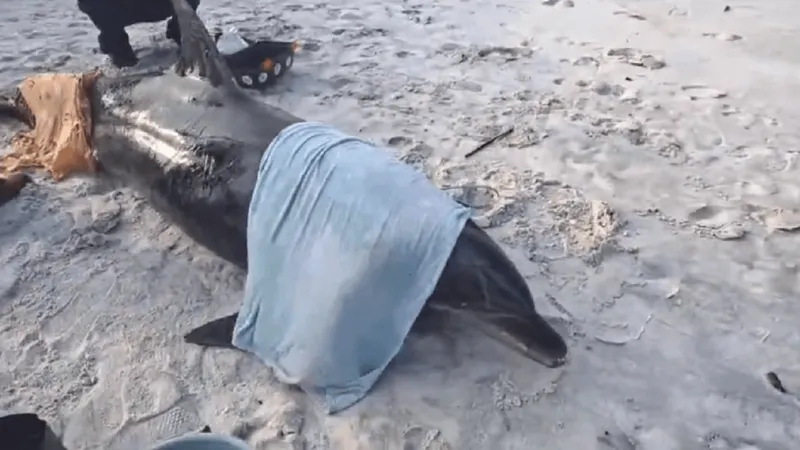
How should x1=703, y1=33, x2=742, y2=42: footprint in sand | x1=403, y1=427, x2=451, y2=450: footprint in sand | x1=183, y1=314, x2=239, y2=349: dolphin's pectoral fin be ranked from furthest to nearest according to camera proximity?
x1=703, y1=33, x2=742, y2=42: footprint in sand < x1=183, y1=314, x2=239, y2=349: dolphin's pectoral fin < x1=403, y1=427, x2=451, y2=450: footprint in sand

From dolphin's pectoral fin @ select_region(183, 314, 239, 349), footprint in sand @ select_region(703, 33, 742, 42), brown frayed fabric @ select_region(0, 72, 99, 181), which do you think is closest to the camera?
dolphin's pectoral fin @ select_region(183, 314, 239, 349)

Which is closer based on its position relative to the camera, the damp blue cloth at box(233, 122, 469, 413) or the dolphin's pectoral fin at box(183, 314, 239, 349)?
the damp blue cloth at box(233, 122, 469, 413)

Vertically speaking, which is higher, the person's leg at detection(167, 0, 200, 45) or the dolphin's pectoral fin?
the dolphin's pectoral fin

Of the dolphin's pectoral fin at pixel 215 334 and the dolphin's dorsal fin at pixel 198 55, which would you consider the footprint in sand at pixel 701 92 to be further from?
the dolphin's pectoral fin at pixel 215 334

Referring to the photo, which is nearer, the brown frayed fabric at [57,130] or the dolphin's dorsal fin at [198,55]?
the dolphin's dorsal fin at [198,55]

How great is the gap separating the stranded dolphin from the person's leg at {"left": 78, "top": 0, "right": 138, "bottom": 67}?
4.22 ft

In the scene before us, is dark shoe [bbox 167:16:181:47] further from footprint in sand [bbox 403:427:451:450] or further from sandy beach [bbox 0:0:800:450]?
footprint in sand [bbox 403:427:451:450]

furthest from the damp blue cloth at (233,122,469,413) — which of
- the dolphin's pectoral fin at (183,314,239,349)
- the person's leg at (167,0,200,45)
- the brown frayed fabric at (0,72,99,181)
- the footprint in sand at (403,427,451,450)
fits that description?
the person's leg at (167,0,200,45)

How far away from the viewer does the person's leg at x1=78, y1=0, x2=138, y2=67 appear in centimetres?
570

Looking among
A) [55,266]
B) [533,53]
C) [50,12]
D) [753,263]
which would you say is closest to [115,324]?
[55,266]

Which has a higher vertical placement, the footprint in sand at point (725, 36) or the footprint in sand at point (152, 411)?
the footprint in sand at point (725, 36)

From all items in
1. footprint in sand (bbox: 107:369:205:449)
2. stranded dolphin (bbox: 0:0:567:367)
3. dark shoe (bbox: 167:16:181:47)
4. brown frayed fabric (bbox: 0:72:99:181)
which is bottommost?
dark shoe (bbox: 167:16:181:47)

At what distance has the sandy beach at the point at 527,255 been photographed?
121 inches

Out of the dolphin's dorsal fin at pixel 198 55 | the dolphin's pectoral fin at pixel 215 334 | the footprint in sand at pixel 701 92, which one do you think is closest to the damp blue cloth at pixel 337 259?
the dolphin's pectoral fin at pixel 215 334
